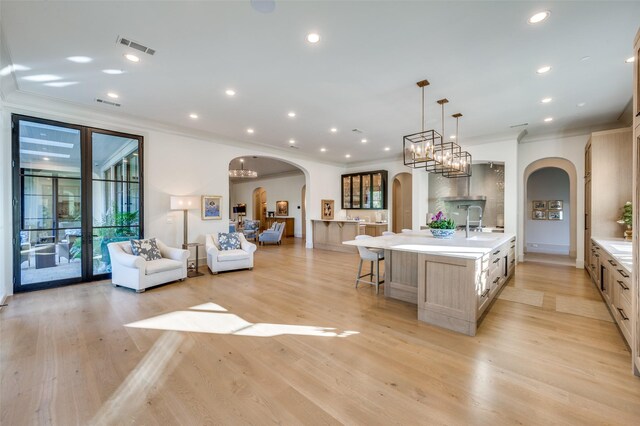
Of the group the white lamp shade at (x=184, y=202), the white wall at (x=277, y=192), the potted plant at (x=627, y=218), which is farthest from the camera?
the white wall at (x=277, y=192)

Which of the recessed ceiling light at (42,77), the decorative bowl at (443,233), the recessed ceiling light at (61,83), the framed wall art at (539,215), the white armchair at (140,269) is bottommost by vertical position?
the white armchair at (140,269)

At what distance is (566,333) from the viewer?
113 inches

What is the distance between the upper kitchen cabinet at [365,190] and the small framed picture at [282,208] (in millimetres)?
3712

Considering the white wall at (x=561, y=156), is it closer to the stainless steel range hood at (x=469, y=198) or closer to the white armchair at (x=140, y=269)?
the stainless steel range hood at (x=469, y=198)

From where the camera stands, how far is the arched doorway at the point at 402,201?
35.1 ft

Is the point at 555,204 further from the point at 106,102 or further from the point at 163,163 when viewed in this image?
the point at 106,102

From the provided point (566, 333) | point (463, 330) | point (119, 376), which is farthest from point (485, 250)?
point (119, 376)

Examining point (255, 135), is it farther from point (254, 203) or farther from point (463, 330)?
point (254, 203)

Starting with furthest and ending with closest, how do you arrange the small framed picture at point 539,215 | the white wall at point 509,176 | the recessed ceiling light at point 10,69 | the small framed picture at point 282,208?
the small framed picture at point 282,208
the small framed picture at point 539,215
the white wall at point 509,176
the recessed ceiling light at point 10,69

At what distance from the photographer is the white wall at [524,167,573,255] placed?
8.38 m

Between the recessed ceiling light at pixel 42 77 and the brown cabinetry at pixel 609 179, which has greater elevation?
the recessed ceiling light at pixel 42 77

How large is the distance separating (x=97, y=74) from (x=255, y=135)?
3.27 meters

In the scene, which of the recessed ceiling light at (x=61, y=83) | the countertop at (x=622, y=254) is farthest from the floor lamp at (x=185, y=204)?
the countertop at (x=622, y=254)

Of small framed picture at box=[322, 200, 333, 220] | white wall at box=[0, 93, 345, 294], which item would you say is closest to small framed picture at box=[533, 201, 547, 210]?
small framed picture at box=[322, 200, 333, 220]
